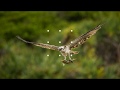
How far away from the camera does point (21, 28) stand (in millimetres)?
14773

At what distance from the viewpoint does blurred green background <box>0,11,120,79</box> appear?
1093 cm

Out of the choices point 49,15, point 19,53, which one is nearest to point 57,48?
point 19,53

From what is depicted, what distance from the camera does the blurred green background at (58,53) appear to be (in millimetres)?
10930

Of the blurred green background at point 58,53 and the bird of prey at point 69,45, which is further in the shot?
the blurred green background at point 58,53

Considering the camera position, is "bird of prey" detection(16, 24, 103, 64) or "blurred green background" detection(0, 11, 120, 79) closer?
"bird of prey" detection(16, 24, 103, 64)

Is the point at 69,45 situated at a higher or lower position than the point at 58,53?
higher

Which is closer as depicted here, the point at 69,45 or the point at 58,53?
the point at 69,45

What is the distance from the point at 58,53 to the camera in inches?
406

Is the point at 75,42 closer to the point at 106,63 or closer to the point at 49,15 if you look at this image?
the point at 106,63
